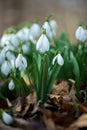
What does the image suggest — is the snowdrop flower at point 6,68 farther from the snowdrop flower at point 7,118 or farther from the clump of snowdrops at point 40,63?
the snowdrop flower at point 7,118

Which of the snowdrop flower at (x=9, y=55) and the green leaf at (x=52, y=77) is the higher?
the snowdrop flower at (x=9, y=55)

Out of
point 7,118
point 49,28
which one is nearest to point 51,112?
point 7,118

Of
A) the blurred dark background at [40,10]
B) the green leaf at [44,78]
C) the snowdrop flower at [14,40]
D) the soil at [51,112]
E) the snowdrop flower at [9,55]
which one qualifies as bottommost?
the soil at [51,112]

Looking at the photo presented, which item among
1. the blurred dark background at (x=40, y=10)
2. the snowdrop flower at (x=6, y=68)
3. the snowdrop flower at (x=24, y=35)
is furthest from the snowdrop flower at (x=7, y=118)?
the blurred dark background at (x=40, y=10)

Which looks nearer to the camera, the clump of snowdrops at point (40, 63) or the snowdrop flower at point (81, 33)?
the clump of snowdrops at point (40, 63)

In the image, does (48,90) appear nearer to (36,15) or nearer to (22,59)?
(22,59)

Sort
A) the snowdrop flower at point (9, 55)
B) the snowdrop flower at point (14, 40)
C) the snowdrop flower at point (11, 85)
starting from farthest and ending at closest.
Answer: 1. the snowdrop flower at point (14, 40)
2. the snowdrop flower at point (9, 55)
3. the snowdrop flower at point (11, 85)

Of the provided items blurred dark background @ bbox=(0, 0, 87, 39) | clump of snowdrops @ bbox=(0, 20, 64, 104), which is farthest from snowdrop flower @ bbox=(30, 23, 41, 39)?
blurred dark background @ bbox=(0, 0, 87, 39)

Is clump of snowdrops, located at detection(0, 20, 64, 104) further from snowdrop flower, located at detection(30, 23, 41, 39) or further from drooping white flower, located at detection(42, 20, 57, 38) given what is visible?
snowdrop flower, located at detection(30, 23, 41, 39)
